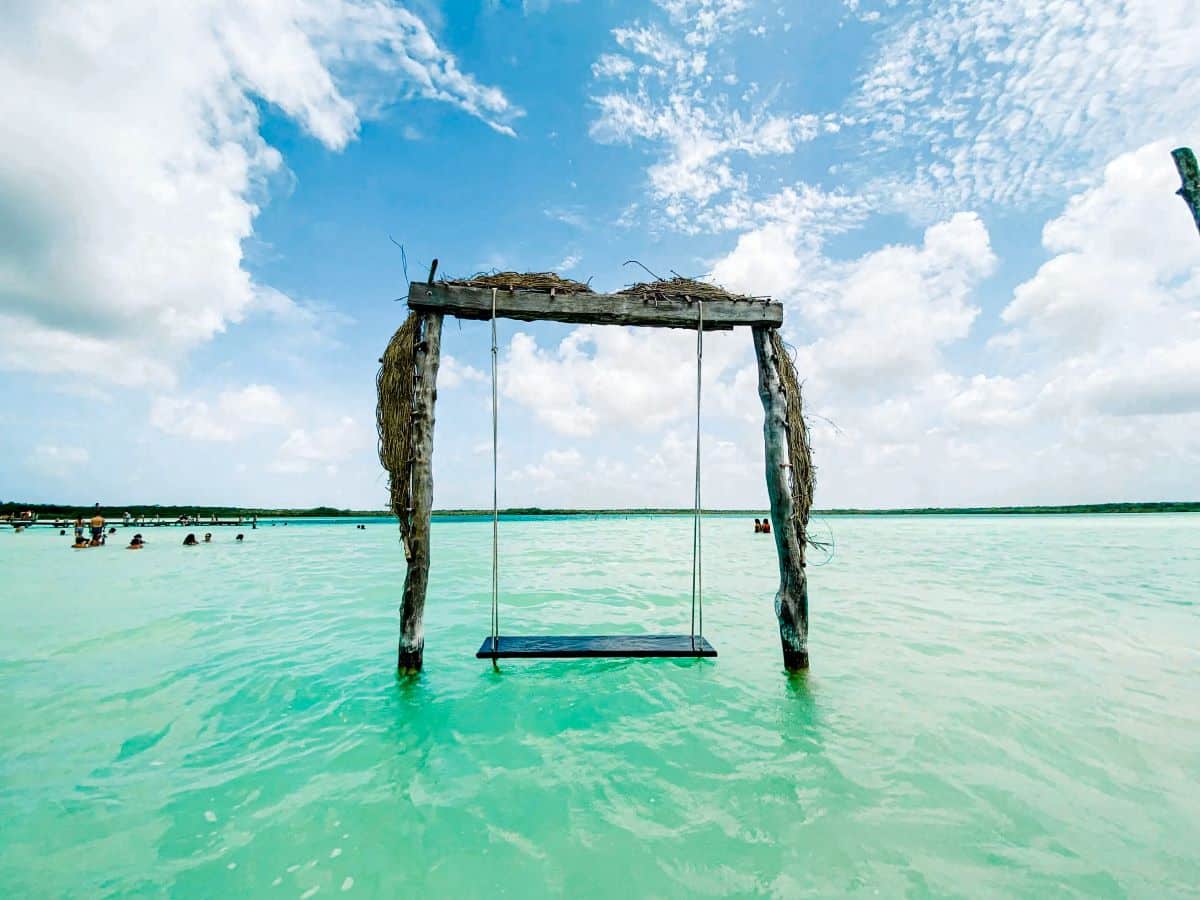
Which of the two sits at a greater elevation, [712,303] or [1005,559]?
[712,303]

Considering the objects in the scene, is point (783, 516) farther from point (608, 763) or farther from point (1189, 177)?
point (1189, 177)

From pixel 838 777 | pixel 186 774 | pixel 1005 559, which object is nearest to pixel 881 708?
pixel 838 777

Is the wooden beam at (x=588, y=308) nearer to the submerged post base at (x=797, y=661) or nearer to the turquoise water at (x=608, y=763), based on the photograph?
the submerged post base at (x=797, y=661)

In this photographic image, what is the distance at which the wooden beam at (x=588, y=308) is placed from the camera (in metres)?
5.45

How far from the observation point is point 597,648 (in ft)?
16.5

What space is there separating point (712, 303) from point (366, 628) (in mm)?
7677

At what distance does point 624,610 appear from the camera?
9.85 meters

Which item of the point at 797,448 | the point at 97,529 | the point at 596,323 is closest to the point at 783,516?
the point at 797,448

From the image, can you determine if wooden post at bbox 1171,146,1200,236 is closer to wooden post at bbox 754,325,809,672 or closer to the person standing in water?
wooden post at bbox 754,325,809,672

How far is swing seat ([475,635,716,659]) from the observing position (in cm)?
485

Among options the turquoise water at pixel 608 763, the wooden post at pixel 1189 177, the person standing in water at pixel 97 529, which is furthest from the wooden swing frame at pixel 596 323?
the person standing in water at pixel 97 529

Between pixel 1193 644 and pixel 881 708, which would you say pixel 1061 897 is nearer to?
pixel 881 708

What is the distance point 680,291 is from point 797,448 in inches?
87.7

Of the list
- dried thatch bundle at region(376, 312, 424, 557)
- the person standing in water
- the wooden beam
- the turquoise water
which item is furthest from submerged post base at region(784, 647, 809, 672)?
the person standing in water
